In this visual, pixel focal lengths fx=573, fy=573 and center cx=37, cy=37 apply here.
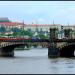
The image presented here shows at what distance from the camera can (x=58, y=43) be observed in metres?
67.4

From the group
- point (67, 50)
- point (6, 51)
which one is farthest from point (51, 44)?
point (6, 51)

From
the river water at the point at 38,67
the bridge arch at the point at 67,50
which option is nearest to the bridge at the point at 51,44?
the bridge arch at the point at 67,50

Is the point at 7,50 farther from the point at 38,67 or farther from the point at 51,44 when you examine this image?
the point at 38,67

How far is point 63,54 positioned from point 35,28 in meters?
96.7

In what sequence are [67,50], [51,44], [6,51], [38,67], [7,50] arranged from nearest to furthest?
[38,67], [51,44], [6,51], [7,50], [67,50]

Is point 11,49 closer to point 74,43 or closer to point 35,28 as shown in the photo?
point 74,43

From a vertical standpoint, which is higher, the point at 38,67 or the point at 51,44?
the point at 51,44

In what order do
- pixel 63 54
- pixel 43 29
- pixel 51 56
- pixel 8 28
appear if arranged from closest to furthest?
pixel 51 56, pixel 63 54, pixel 8 28, pixel 43 29

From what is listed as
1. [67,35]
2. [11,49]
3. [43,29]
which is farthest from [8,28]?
[11,49]

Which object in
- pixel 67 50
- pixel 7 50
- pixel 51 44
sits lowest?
pixel 67 50

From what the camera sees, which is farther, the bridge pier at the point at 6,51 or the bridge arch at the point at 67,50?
the bridge pier at the point at 6,51

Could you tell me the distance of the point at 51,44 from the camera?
65.5 metres

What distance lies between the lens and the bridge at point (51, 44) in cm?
6506

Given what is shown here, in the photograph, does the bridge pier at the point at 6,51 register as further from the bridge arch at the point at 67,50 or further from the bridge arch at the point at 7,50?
the bridge arch at the point at 67,50
